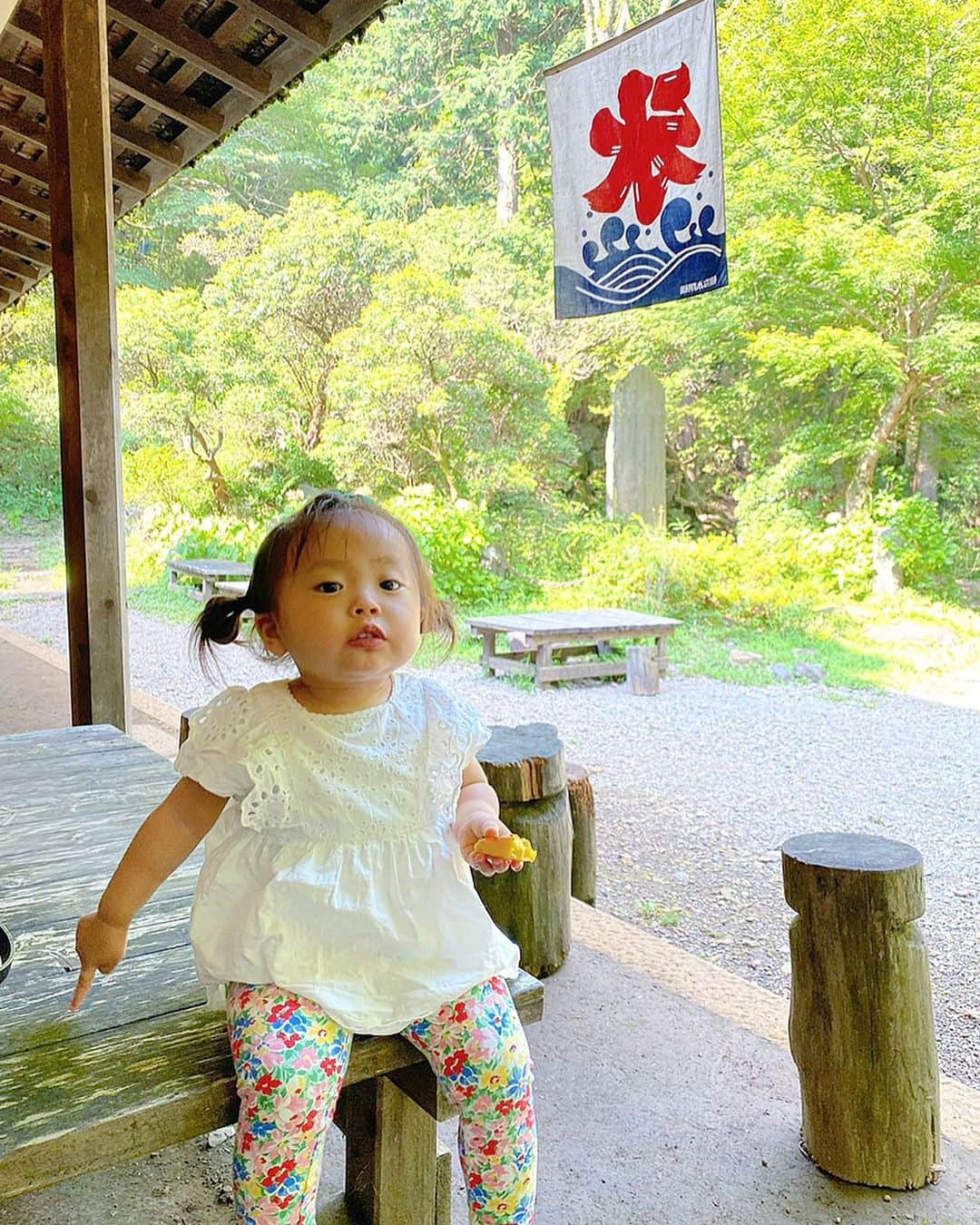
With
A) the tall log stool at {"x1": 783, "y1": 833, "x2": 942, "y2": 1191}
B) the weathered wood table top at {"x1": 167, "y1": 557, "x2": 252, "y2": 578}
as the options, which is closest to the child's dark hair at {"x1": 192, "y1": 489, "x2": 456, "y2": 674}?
the tall log stool at {"x1": 783, "y1": 833, "x2": 942, "y2": 1191}

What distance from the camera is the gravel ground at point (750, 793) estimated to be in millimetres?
3150

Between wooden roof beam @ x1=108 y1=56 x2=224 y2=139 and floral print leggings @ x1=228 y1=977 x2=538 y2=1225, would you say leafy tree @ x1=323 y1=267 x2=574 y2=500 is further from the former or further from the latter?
floral print leggings @ x1=228 y1=977 x2=538 y2=1225

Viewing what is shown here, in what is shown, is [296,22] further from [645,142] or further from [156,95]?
Answer: [645,142]

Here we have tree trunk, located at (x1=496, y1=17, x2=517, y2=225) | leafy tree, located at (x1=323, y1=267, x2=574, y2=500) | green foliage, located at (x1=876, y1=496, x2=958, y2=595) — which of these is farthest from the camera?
tree trunk, located at (x1=496, y1=17, x2=517, y2=225)

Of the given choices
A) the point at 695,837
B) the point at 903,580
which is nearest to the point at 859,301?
the point at 903,580

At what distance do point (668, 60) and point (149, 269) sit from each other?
11951 millimetres

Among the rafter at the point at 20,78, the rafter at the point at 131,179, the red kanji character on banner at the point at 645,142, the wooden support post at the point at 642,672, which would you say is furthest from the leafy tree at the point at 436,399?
the red kanji character on banner at the point at 645,142

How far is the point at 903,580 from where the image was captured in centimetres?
862

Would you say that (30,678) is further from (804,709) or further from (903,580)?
(903,580)

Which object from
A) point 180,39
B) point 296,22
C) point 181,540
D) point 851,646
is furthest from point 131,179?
point 181,540

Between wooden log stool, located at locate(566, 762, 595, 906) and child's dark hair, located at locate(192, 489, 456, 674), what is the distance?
4.52ft

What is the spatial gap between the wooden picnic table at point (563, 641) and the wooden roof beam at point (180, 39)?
379 cm

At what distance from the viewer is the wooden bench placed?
27.3ft

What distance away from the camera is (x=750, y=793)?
14.8ft
